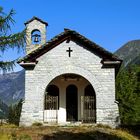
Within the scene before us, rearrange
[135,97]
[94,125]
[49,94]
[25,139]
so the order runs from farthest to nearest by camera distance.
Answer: [135,97]
[49,94]
[94,125]
[25,139]

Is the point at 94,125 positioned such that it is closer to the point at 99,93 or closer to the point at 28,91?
the point at 99,93

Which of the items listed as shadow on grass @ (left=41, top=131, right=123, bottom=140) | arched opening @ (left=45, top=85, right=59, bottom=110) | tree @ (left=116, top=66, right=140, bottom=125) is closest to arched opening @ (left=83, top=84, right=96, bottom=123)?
arched opening @ (left=45, top=85, right=59, bottom=110)

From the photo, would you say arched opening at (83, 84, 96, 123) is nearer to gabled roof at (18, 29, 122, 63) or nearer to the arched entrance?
the arched entrance

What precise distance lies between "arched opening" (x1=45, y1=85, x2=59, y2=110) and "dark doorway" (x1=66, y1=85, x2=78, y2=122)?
902 mm

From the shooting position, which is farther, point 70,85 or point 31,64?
point 70,85

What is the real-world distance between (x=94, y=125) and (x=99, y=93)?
7.30ft

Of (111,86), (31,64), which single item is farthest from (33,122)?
(111,86)

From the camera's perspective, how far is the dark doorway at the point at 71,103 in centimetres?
3105

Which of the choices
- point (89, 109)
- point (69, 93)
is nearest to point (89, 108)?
point (89, 109)

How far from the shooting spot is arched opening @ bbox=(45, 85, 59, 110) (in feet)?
97.5

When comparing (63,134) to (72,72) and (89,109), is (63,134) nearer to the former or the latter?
(72,72)

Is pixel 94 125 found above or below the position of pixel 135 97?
below

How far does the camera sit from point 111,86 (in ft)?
91.0

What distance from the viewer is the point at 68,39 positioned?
2858 cm
